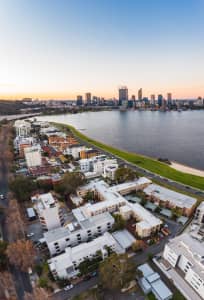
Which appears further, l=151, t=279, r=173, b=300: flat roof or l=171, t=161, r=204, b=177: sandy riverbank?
l=171, t=161, r=204, b=177: sandy riverbank

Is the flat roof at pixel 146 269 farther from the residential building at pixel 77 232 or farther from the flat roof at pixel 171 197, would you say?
the flat roof at pixel 171 197

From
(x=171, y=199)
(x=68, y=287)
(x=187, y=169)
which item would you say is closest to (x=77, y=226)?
(x=68, y=287)

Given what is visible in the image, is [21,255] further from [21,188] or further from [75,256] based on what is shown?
[21,188]

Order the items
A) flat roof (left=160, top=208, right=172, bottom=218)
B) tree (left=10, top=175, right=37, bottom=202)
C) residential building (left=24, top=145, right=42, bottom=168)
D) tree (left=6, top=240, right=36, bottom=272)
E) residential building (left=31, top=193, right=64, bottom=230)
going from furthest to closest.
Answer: residential building (left=24, top=145, right=42, bottom=168) < tree (left=10, top=175, right=37, bottom=202) < flat roof (left=160, top=208, right=172, bottom=218) < residential building (left=31, top=193, right=64, bottom=230) < tree (left=6, top=240, right=36, bottom=272)

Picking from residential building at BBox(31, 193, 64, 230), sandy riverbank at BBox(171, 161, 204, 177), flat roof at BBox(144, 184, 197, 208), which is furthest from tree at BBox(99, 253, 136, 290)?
sandy riverbank at BBox(171, 161, 204, 177)

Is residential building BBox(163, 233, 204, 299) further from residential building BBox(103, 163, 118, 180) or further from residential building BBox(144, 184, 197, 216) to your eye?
residential building BBox(103, 163, 118, 180)

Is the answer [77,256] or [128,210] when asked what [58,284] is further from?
[128,210]

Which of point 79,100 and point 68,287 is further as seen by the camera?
point 79,100
